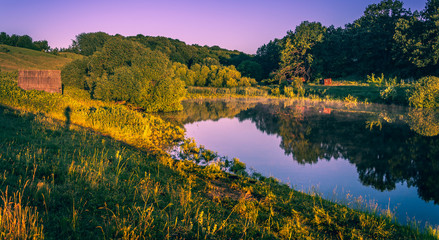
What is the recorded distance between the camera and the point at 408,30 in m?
42.5

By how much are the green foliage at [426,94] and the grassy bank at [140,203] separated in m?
31.0

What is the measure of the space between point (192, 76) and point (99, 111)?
46891 mm

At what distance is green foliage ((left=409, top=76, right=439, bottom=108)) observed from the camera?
3074 cm

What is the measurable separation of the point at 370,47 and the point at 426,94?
25476 mm

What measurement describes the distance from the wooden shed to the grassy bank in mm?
17611

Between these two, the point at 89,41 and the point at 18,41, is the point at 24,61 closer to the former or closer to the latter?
the point at 18,41

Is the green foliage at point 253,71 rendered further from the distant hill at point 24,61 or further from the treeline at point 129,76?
the distant hill at point 24,61

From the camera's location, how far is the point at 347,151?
51.7 ft

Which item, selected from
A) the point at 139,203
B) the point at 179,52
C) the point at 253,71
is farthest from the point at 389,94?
the point at 179,52

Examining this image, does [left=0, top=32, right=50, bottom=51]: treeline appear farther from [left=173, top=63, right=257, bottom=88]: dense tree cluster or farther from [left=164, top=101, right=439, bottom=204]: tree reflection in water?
[left=164, top=101, right=439, bottom=204]: tree reflection in water

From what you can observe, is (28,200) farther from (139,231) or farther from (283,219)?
(283,219)

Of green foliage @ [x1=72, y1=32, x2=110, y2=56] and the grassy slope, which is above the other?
green foliage @ [x1=72, y1=32, x2=110, y2=56]


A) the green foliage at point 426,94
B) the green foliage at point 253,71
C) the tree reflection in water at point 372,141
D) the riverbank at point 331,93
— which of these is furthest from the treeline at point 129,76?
the green foliage at point 253,71

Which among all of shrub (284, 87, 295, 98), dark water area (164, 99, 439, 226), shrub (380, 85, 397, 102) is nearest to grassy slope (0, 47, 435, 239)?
dark water area (164, 99, 439, 226)
